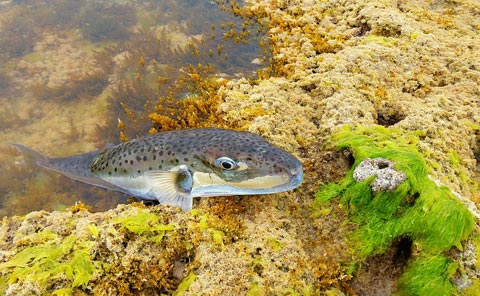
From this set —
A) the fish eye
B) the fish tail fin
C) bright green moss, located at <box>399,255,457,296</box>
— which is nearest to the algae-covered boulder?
bright green moss, located at <box>399,255,457,296</box>

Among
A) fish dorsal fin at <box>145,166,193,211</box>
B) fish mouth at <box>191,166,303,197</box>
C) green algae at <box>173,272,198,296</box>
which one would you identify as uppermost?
fish mouth at <box>191,166,303,197</box>

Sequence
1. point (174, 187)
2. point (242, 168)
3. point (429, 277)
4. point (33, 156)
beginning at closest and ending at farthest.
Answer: point (429, 277), point (242, 168), point (174, 187), point (33, 156)

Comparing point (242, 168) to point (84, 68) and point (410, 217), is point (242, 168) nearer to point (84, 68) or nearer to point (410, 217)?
point (410, 217)

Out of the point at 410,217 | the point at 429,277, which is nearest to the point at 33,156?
the point at 410,217

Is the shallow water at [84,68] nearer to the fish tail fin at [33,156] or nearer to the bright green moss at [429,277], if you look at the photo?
the fish tail fin at [33,156]

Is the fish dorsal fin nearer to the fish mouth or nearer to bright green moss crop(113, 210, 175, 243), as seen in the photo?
the fish mouth

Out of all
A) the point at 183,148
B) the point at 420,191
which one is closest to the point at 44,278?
the point at 183,148
